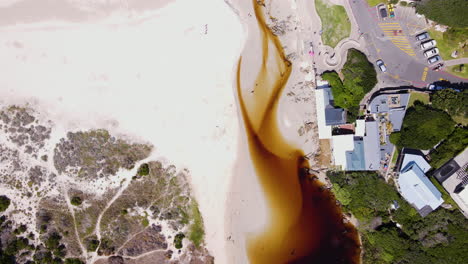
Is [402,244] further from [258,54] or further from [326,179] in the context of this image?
[258,54]

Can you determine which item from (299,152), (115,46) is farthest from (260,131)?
(115,46)

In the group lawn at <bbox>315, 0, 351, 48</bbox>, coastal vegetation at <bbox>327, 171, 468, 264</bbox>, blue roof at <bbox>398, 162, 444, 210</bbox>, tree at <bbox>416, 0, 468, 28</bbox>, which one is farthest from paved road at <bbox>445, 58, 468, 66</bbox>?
coastal vegetation at <bbox>327, 171, 468, 264</bbox>

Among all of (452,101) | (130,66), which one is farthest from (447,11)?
(130,66)

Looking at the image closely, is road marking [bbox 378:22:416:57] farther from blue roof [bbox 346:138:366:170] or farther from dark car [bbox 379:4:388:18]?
blue roof [bbox 346:138:366:170]

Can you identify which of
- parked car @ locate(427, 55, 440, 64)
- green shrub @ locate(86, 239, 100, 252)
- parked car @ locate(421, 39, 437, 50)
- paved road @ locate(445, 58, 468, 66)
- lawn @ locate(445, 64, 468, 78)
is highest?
parked car @ locate(421, 39, 437, 50)

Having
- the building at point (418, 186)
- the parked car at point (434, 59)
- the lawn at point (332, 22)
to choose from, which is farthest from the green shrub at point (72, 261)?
the parked car at point (434, 59)

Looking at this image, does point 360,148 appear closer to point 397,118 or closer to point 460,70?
point 397,118
